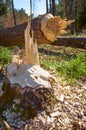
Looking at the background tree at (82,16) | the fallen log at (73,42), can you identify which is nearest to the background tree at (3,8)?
the background tree at (82,16)

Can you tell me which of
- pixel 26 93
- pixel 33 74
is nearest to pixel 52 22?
pixel 33 74

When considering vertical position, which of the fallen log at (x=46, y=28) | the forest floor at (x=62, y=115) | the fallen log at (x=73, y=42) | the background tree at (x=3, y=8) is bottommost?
the forest floor at (x=62, y=115)

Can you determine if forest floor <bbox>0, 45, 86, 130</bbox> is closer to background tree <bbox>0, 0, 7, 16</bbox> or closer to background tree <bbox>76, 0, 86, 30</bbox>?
background tree <bbox>76, 0, 86, 30</bbox>

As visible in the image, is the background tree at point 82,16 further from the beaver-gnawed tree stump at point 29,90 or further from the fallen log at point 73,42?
the beaver-gnawed tree stump at point 29,90

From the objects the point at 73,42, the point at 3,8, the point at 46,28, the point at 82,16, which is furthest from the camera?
the point at 3,8

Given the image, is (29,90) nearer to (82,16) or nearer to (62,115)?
(62,115)

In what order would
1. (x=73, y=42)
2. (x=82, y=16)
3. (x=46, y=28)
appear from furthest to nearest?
(x=82, y=16), (x=73, y=42), (x=46, y=28)

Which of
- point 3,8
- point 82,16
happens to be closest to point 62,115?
point 82,16

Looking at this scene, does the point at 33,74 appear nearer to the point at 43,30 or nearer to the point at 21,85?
the point at 21,85

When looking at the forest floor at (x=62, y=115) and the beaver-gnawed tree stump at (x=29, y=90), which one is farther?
the beaver-gnawed tree stump at (x=29, y=90)

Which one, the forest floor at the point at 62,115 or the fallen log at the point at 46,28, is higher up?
the fallen log at the point at 46,28

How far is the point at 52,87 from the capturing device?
3508 mm

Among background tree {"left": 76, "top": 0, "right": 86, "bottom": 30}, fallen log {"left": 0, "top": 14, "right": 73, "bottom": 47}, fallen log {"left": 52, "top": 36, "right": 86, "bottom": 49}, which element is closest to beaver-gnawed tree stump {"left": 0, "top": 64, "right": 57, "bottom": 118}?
fallen log {"left": 0, "top": 14, "right": 73, "bottom": 47}

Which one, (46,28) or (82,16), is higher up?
(46,28)
